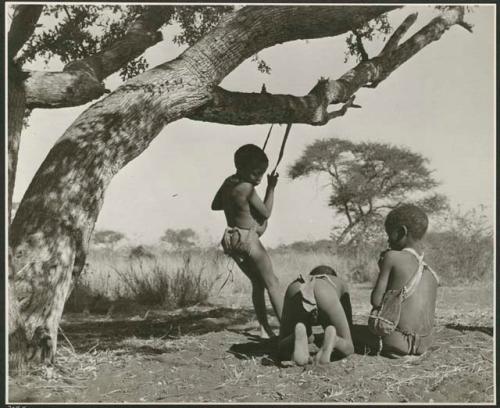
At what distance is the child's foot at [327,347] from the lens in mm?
4629

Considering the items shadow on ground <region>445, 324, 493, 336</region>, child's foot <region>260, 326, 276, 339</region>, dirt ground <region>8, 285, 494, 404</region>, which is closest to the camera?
dirt ground <region>8, 285, 494, 404</region>

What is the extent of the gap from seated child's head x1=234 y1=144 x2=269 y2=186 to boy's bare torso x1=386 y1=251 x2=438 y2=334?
1.36 m

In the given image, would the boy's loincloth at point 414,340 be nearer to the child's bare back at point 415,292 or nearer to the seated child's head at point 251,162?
the child's bare back at point 415,292

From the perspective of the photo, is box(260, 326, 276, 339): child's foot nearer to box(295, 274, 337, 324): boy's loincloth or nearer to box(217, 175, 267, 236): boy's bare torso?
box(217, 175, 267, 236): boy's bare torso

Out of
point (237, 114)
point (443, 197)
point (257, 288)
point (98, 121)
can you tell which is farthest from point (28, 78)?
point (443, 197)

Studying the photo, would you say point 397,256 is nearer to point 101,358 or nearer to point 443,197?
point 101,358

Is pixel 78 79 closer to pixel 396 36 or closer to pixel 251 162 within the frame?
pixel 251 162

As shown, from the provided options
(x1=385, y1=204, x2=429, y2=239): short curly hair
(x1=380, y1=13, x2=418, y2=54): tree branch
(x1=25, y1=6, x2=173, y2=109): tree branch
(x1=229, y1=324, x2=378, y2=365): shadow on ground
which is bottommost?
(x1=229, y1=324, x2=378, y2=365): shadow on ground

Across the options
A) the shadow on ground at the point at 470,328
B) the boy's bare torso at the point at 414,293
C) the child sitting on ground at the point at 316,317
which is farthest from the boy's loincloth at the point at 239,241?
the shadow on ground at the point at 470,328

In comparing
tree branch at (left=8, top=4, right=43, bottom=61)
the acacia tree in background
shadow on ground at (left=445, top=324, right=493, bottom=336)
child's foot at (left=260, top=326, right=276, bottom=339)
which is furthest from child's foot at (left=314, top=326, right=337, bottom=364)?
tree branch at (left=8, top=4, right=43, bottom=61)

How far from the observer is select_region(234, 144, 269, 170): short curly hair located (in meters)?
5.60

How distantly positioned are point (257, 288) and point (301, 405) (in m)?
1.52

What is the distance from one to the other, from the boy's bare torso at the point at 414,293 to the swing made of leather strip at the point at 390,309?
0.11 feet

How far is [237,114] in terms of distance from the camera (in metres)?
5.64
